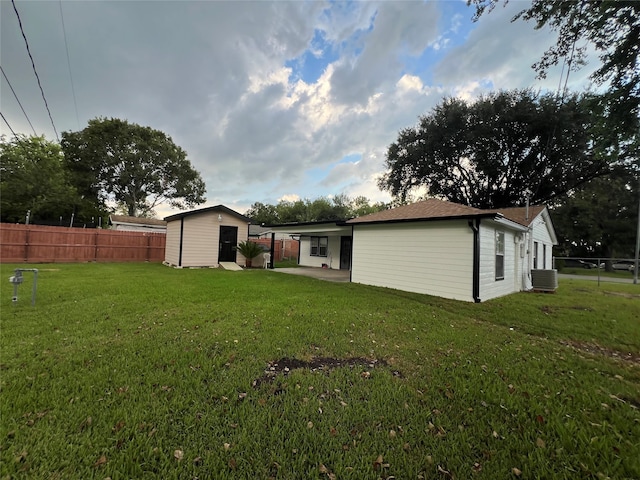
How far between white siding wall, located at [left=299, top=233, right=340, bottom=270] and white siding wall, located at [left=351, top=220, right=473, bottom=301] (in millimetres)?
5909

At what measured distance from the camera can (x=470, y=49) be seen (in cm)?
978

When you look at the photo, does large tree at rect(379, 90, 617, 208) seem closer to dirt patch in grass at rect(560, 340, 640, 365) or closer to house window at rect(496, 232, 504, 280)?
house window at rect(496, 232, 504, 280)

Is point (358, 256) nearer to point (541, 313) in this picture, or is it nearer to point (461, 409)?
point (541, 313)

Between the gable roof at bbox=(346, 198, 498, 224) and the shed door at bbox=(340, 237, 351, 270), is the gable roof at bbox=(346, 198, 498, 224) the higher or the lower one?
the higher one

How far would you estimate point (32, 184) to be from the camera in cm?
2262

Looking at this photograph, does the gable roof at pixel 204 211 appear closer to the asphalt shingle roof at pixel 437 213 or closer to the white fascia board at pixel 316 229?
the white fascia board at pixel 316 229

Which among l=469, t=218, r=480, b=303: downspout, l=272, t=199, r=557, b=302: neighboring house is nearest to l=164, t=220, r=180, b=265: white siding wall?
l=272, t=199, r=557, b=302: neighboring house

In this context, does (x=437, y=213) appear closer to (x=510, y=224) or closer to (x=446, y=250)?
(x=446, y=250)

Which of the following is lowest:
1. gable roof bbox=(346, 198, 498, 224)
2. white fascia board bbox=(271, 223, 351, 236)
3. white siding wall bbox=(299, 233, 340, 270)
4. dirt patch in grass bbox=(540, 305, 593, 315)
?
dirt patch in grass bbox=(540, 305, 593, 315)

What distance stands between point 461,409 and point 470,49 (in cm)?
1186

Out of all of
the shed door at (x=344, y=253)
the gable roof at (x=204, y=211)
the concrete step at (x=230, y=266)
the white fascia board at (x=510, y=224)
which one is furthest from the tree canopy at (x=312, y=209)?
the white fascia board at (x=510, y=224)

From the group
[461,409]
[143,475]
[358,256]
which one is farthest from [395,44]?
[143,475]

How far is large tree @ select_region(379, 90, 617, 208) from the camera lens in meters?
17.0

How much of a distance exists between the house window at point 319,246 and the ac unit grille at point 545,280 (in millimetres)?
10401
